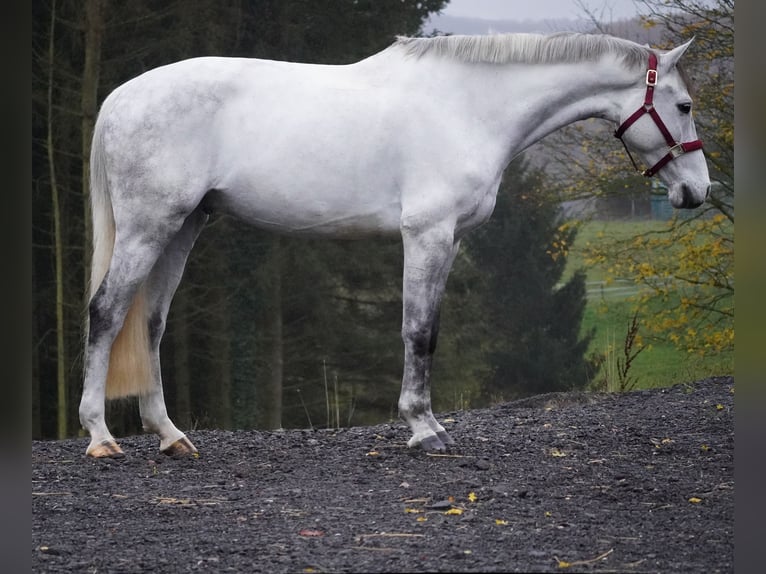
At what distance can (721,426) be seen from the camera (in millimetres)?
5621

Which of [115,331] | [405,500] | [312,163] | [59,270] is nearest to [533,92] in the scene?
[312,163]

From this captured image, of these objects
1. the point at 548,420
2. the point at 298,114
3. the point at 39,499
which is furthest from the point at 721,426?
the point at 39,499

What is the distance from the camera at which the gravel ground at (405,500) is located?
3145 mm

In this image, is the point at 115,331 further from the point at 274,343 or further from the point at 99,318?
the point at 274,343

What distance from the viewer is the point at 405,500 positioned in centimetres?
395

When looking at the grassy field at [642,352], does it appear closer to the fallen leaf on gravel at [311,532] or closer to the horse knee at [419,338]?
the horse knee at [419,338]

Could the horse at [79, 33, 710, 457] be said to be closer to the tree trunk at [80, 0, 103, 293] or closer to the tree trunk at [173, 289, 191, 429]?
the tree trunk at [80, 0, 103, 293]

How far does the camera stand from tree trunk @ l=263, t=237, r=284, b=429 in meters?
12.1

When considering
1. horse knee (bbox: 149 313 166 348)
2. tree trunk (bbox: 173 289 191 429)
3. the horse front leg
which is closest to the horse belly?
the horse front leg

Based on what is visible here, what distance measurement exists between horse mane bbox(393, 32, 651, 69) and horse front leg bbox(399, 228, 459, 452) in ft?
3.35

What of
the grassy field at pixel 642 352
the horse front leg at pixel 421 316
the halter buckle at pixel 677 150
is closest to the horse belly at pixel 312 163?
the horse front leg at pixel 421 316

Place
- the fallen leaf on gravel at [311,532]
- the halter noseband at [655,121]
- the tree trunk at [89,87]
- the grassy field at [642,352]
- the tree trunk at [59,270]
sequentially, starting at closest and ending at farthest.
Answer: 1. the fallen leaf on gravel at [311,532]
2. the halter noseband at [655,121]
3. the grassy field at [642,352]
4. the tree trunk at [89,87]
5. the tree trunk at [59,270]

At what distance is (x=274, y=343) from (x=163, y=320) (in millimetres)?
7281

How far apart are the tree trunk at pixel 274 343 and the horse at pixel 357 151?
7175mm
